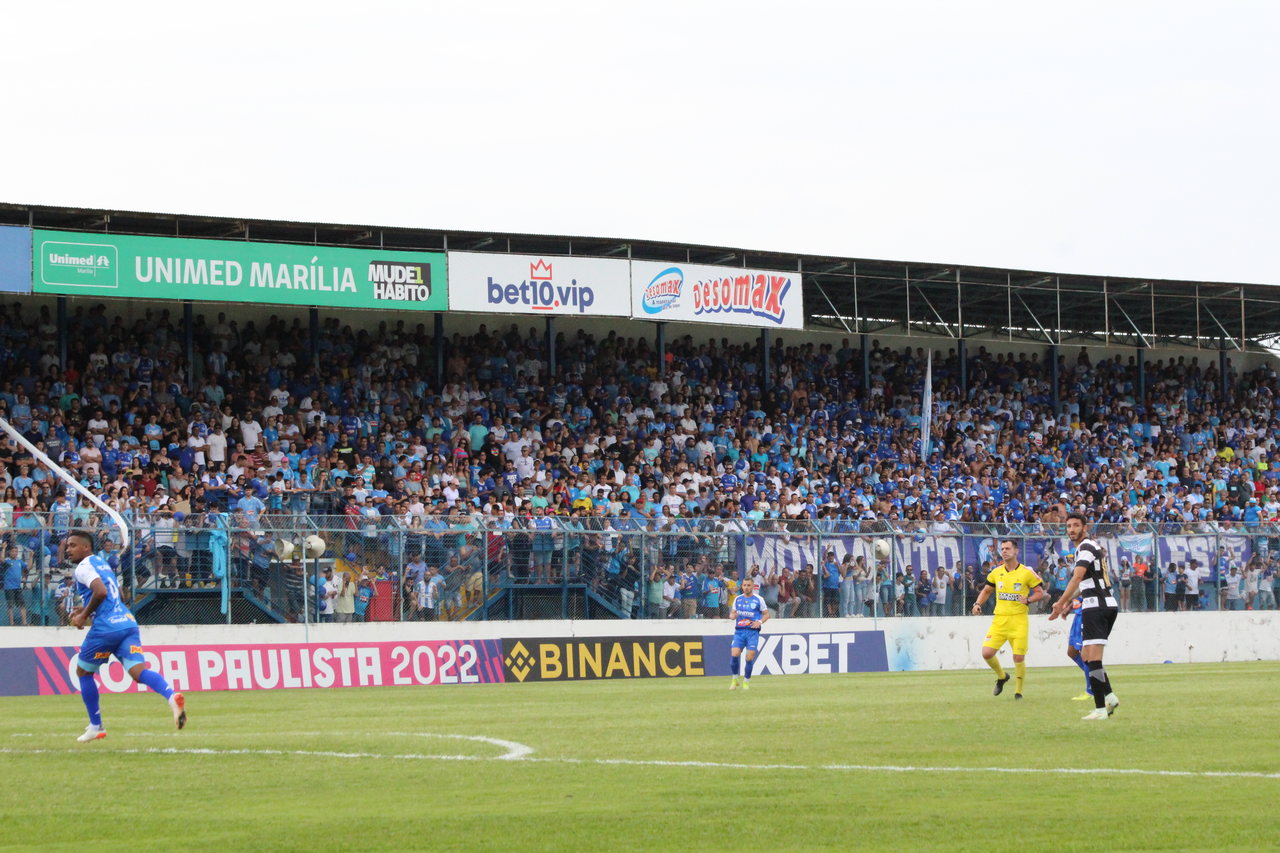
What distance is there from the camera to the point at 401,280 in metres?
36.6

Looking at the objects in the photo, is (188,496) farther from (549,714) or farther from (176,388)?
(549,714)

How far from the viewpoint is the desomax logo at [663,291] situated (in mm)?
39125

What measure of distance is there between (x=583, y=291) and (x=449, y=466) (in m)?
5.30

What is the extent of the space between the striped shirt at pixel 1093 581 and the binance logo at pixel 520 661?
14.6 meters

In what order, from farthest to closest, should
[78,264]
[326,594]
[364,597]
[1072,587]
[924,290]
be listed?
[924,290], [78,264], [364,597], [326,594], [1072,587]

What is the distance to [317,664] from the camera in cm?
2888

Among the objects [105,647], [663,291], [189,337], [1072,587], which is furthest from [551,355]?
[105,647]

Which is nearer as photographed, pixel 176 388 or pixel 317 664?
pixel 317 664

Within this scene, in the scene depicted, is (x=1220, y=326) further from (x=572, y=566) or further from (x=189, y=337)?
(x=189, y=337)

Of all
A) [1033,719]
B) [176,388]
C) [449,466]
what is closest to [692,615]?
[449,466]

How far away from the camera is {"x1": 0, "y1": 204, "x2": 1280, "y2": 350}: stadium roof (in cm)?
3688

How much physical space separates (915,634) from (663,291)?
32.7 feet

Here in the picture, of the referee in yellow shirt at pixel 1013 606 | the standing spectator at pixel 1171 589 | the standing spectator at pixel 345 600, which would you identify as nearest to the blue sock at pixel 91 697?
the referee in yellow shirt at pixel 1013 606

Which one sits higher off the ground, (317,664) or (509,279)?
(509,279)
